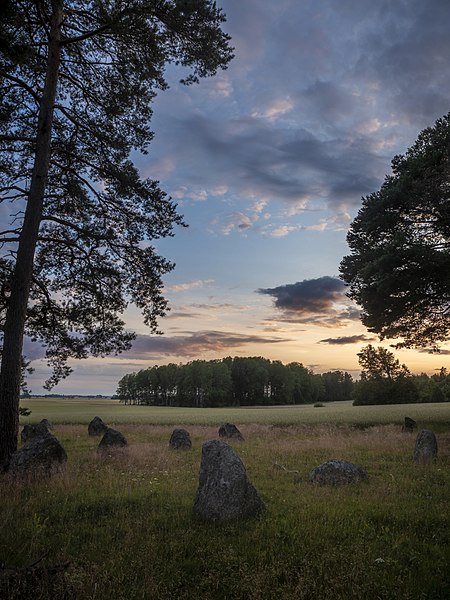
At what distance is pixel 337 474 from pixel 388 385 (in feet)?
220

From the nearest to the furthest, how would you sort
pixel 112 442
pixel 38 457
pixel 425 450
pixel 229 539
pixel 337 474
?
pixel 229 539
pixel 337 474
pixel 38 457
pixel 425 450
pixel 112 442

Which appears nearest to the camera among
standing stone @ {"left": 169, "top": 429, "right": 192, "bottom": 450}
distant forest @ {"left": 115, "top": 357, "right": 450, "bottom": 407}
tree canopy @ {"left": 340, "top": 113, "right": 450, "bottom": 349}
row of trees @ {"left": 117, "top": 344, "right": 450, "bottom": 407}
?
standing stone @ {"left": 169, "top": 429, "right": 192, "bottom": 450}

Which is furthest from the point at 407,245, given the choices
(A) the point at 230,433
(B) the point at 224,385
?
(B) the point at 224,385

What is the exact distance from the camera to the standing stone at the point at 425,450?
14031mm

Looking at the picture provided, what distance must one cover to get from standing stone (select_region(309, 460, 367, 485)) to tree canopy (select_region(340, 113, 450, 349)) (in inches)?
495

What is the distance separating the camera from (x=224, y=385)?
106750 millimetres

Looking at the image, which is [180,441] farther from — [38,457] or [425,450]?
[425,450]

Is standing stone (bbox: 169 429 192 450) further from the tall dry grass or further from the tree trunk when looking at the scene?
the tree trunk

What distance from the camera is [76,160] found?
14664 mm

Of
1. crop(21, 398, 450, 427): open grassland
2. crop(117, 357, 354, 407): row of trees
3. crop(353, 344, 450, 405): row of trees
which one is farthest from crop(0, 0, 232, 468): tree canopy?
crop(117, 357, 354, 407): row of trees

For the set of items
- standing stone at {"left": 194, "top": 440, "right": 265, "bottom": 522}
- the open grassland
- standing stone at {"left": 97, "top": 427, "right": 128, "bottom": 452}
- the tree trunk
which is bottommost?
the open grassland

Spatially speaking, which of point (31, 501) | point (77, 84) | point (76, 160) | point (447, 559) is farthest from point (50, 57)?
point (447, 559)

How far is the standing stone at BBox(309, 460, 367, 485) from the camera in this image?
35.0 ft

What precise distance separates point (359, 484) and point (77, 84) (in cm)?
1553
